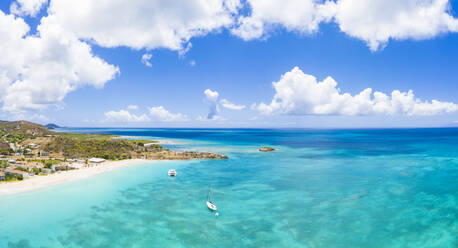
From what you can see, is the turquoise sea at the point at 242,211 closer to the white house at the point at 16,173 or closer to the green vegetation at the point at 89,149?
the white house at the point at 16,173

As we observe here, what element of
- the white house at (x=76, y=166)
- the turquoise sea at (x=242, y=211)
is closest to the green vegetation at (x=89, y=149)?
the white house at (x=76, y=166)

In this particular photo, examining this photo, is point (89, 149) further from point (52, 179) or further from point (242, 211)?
point (242, 211)

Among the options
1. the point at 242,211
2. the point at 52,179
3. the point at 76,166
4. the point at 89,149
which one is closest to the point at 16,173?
the point at 52,179

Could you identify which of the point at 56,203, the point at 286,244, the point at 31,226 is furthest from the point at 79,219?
the point at 286,244

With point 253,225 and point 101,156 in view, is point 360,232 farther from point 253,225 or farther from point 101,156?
point 101,156

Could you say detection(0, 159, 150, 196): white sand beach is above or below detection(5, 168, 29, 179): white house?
below

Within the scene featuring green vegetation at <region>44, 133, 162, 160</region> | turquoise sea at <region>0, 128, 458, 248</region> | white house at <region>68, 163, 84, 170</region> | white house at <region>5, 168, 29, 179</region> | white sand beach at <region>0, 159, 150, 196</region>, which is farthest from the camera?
green vegetation at <region>44, 133, 162, 160</region>

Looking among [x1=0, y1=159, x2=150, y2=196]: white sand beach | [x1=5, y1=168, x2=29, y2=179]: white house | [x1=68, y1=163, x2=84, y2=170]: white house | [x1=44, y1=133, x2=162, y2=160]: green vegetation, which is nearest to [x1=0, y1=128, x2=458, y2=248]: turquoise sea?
[x1=0, y1=159, x2=150, y2=196]: white sand beach

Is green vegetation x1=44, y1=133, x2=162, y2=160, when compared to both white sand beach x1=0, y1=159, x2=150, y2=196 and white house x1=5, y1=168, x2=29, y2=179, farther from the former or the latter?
white house x1=5, y1=168, x2=29, y2=179

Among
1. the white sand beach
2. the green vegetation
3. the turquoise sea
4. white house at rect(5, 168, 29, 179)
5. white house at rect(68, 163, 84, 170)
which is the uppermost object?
the green vegetation
